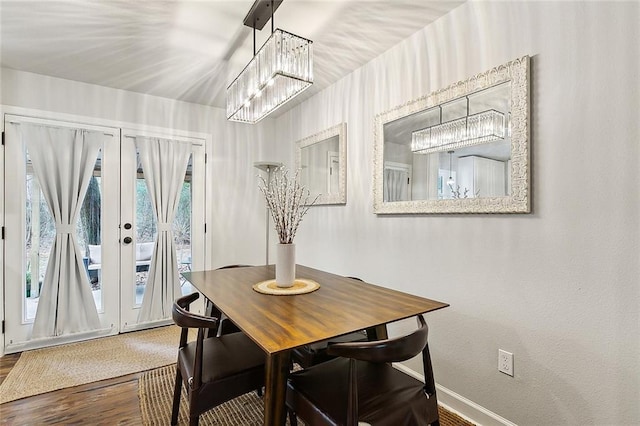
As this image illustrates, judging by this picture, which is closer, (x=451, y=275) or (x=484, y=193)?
(x=484, y=193)

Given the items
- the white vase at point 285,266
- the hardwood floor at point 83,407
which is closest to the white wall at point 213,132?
the hardwood floor at point 83,407

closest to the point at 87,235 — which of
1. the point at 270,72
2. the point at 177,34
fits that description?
the point at 177,34

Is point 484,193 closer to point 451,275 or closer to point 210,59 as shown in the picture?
point 451,275

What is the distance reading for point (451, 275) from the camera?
1.92 m

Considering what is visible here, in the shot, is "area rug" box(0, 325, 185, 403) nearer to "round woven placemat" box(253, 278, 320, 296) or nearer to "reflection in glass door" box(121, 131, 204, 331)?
"reflection in glass door" box(121, 131, 204, 331)

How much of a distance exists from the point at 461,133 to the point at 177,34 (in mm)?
1939

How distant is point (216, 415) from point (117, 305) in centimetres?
185

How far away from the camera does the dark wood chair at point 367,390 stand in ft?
3.48

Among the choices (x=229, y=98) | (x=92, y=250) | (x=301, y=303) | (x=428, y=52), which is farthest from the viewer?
(x=92, y=250)

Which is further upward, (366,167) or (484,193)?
(366,167)

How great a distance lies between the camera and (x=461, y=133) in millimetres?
1858

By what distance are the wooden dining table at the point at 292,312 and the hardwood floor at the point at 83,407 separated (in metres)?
0.88

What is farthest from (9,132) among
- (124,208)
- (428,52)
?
(428,52)

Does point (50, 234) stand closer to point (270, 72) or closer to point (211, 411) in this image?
point (211, 411)
